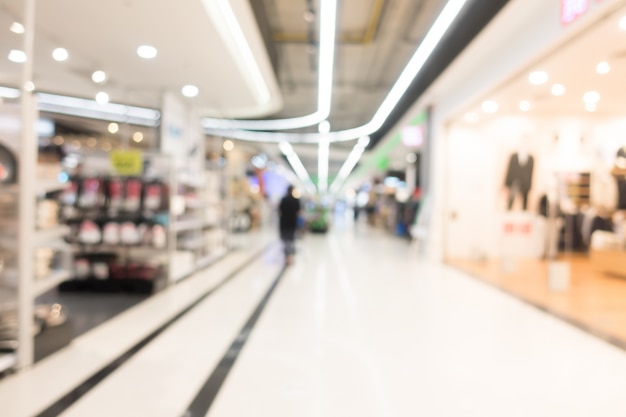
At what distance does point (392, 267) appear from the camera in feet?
26.8

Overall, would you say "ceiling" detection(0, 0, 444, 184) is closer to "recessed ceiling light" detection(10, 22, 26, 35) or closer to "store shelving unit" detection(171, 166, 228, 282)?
"recessed ceiling light" detection(10, 22, 26, 35)

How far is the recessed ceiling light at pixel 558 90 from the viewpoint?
620cm

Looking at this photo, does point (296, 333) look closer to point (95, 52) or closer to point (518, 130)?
point (95, 52)

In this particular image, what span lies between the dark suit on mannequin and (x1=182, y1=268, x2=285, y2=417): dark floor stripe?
5.60 meters

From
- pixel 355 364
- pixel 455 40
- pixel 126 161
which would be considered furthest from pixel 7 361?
pixel 455 40

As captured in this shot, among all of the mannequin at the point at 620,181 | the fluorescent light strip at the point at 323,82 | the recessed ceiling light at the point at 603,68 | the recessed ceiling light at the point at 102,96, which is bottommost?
the mannequin at the point at 620,181

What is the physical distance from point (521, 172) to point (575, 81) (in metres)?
2.19

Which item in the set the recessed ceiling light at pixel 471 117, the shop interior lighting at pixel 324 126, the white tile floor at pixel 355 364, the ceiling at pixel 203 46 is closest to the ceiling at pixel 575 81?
the recessed ceiling light at pixel 471 117

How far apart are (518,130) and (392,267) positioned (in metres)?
3.73

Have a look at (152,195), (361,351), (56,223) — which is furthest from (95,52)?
(361,351)

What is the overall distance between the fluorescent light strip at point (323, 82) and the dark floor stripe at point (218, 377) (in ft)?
11.0

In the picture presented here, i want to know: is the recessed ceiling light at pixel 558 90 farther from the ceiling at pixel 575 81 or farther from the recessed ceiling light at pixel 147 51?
the recessed ceiling light at pixel 147 51

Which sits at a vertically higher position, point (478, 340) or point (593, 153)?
point (593, 153)

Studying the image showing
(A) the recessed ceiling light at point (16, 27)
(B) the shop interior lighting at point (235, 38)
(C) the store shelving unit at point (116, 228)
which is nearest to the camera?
(B) the shop interior lighting at point (235, 38)
